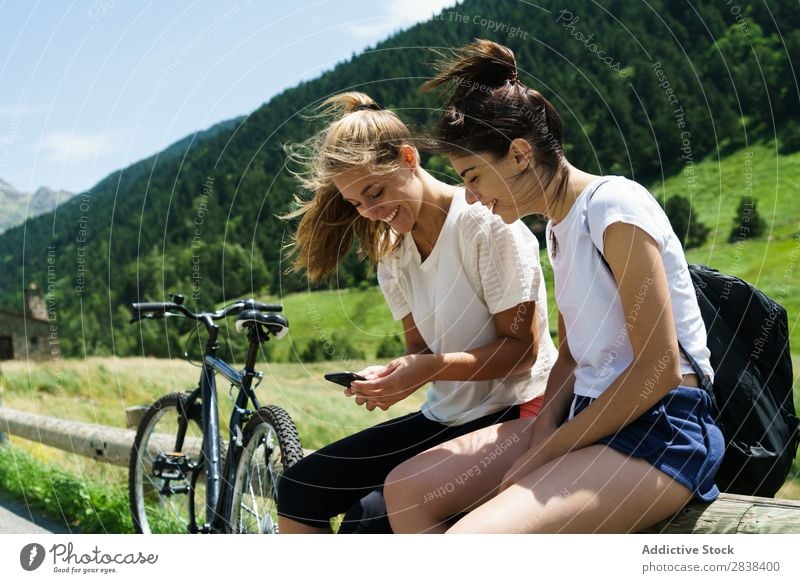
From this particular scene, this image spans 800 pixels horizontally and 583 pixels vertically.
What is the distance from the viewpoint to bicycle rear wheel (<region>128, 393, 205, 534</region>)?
4.18m

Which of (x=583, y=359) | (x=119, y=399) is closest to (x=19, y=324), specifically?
(x=119, y=399)

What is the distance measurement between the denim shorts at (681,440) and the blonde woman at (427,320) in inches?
24.8

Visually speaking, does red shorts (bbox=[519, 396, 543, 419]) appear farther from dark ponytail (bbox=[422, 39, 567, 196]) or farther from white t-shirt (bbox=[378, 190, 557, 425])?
dark ponytail (bbox=[422, 39, 567, 196])

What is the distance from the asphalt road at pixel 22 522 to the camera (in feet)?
16.4

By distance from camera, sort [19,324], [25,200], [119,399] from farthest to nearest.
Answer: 1. [19,324]
2. [119,399]
3. [25,200]

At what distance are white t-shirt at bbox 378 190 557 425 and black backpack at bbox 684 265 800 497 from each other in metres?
0.55

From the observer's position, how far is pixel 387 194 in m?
2.80

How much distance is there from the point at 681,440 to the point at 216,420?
235cm

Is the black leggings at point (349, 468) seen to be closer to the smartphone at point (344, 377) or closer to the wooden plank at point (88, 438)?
the smartphone at point (344, 377)

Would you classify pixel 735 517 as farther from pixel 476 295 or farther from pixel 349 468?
pixel 349 468

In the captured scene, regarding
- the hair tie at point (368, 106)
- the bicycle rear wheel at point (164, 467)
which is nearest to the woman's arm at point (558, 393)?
the hair tie at point (368, 106)

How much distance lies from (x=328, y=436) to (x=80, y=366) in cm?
494

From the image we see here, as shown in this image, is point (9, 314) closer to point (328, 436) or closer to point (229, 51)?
point (328, 436)
